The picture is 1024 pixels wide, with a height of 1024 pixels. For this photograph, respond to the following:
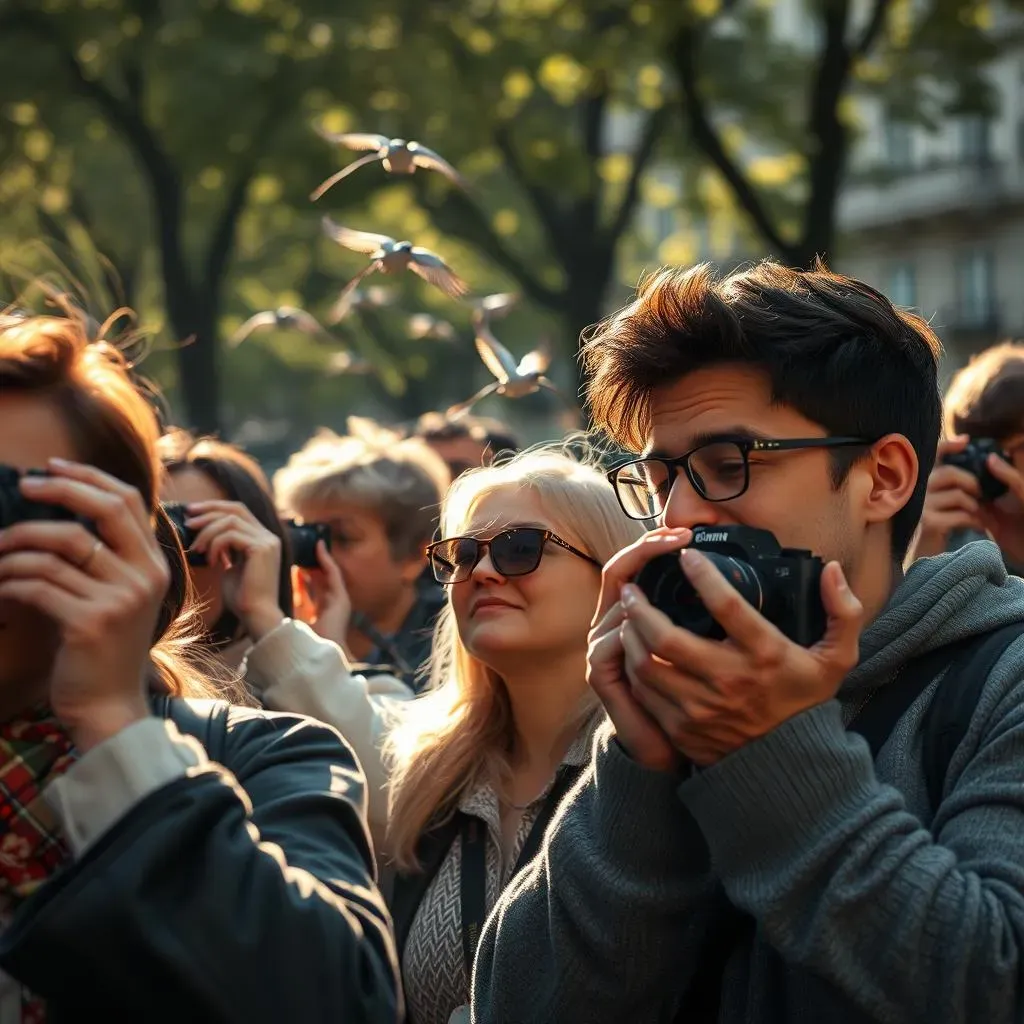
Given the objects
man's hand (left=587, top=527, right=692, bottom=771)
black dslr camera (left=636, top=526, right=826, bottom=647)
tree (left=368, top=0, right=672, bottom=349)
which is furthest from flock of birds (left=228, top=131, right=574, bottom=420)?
tree (left=368, top=0, right=672, bottom=349)

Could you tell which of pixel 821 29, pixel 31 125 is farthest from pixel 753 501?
pixel 31 125

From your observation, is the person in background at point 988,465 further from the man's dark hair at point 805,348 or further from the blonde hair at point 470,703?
the man's dark hair at point 805,348

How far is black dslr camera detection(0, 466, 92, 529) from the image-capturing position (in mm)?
2037

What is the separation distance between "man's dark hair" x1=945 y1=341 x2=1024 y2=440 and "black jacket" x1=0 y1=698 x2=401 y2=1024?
141 inches

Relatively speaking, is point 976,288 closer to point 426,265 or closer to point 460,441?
point 460,441

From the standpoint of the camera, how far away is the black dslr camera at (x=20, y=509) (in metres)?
2.04

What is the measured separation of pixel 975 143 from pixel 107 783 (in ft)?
153

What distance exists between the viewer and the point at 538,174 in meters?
19.0

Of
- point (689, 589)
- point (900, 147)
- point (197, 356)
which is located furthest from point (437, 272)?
point (900, 147)

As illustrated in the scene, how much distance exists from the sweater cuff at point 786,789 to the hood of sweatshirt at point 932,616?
0.81ft

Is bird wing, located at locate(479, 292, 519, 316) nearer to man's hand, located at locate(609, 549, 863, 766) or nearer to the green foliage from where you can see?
man's hand, located at locate(609, 549, 863, 766)

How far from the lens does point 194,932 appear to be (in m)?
2.00

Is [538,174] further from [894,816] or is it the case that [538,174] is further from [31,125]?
[894,816]

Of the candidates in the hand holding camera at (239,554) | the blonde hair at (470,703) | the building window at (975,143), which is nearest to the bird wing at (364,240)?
the hand holding camera at (239,554)
